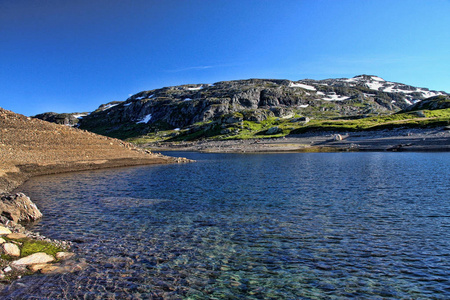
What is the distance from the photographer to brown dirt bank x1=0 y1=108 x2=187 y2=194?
45.1 m

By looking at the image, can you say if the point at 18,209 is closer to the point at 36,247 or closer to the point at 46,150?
the point at 36,247

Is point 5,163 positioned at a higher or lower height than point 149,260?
higher

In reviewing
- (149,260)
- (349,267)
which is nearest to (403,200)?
(349,267)

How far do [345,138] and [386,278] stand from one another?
410 ft

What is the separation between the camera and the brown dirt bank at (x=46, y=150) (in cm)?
4512

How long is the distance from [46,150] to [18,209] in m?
38.2

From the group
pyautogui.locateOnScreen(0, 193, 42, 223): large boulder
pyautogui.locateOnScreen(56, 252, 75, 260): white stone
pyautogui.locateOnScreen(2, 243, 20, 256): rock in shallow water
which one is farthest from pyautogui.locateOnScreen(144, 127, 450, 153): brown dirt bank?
pyautogui.locateOnScreen(2, 243, 20, 256): rock in shallow water

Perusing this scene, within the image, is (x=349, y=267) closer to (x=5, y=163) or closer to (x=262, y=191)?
(x=262, y=191)

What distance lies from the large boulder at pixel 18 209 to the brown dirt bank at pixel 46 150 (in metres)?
18.5

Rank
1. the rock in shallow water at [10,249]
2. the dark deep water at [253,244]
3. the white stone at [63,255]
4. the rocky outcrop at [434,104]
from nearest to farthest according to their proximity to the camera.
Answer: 1. the dark deep water at [253,244]
2. the rock in shallow water at [10,249]
3. the white stone at [63,255]
4. the rocky outcrop at [434,104]

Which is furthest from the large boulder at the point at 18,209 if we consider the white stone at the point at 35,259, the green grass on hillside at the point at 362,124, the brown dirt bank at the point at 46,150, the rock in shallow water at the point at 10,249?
the green grass on hillside at the point at 362,124

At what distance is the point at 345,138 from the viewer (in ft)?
415

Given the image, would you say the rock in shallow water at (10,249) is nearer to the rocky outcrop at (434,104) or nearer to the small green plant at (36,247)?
the small green plant at (36,247)

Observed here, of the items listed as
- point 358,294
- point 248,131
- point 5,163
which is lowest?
point 358,294
